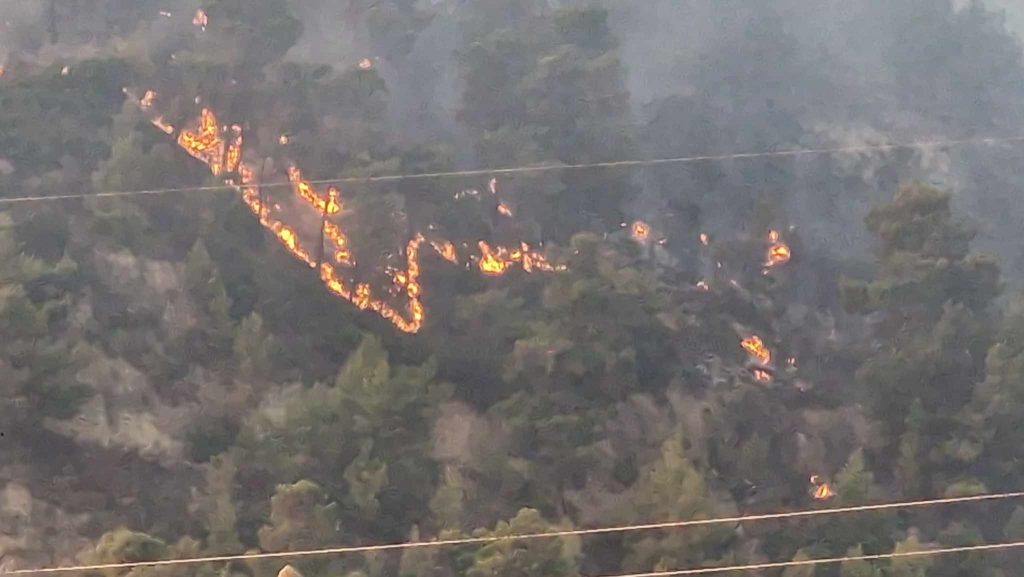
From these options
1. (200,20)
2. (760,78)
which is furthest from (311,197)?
(760,78)

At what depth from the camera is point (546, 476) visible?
362cm

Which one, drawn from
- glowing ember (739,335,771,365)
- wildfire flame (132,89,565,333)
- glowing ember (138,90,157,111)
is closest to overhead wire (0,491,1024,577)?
glowing ember (739,335,771,365)

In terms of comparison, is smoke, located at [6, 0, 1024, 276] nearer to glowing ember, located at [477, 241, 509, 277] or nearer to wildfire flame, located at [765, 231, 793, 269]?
wildfire flame, located at [765, 231, 793, 269]

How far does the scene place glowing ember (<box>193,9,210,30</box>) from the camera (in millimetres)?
4434

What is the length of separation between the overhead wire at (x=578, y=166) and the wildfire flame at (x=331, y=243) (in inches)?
3.2

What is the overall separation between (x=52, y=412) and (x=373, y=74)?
206 cm

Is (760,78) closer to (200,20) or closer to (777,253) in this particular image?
(777,253)

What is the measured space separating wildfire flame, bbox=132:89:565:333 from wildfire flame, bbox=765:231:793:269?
3.04 feet

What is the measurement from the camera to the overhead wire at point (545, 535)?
333cm

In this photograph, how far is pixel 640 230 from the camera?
421cm

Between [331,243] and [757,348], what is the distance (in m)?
1.81

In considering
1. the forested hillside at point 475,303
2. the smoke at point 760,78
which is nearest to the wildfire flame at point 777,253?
the forested hillside at point 475,303

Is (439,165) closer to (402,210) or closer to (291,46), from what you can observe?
(402,210)

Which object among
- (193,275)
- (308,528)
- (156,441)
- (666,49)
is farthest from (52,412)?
(666,49)
